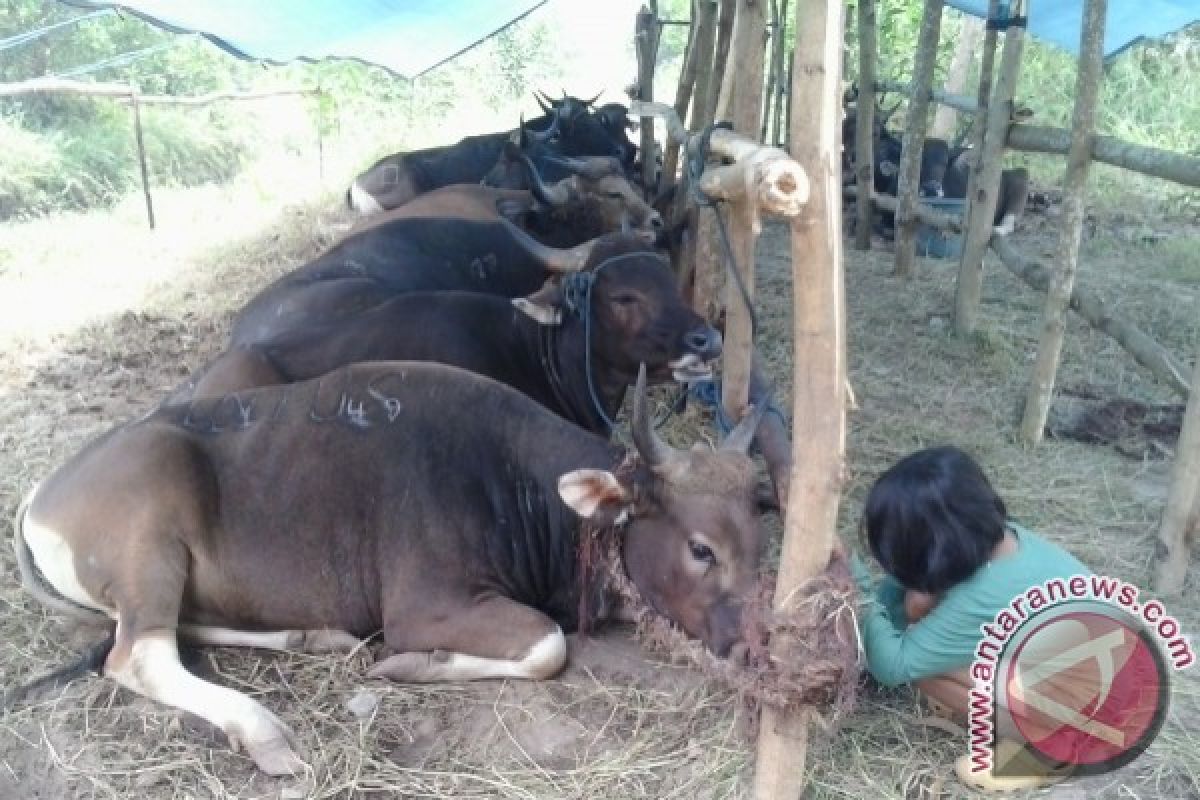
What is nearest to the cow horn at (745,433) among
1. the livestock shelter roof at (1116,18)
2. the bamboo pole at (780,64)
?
the bamboo pole at (780,64)

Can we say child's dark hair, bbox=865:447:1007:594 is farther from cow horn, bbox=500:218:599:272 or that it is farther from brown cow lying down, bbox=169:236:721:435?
cow horn, bbox=500:218:599:272

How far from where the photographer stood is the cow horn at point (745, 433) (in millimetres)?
3770

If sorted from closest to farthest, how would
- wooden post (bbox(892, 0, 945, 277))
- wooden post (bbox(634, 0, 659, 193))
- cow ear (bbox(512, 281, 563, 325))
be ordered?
1. cow ear (bbox(512, 281, 563, 325))
2. wooden post (bbox(892, 0, 945, 277))
3. wooden post (bbox(634, 0, 659, 193))

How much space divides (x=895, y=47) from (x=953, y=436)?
13.1 meters

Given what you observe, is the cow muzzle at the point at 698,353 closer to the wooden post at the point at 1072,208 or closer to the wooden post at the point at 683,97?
the wooden post at the point at 1072,208

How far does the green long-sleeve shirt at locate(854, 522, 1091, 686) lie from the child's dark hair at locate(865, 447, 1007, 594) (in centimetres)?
6

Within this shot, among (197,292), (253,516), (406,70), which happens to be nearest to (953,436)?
(253,516)

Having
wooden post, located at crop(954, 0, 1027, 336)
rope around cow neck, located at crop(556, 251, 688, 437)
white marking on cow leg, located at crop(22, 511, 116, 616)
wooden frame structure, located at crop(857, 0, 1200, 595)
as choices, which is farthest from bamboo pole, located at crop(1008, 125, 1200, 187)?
white marking on cow leg, located at crop(22, 511, 116, 616)

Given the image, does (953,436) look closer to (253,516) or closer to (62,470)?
(253,516)

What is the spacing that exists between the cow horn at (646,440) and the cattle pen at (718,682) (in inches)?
15.2

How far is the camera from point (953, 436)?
5.81 m

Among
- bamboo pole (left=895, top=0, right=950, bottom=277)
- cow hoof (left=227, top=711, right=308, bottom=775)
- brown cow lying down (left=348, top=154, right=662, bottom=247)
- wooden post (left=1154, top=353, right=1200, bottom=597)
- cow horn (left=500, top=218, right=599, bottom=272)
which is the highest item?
bamboo pole (left=895, top=0, right=950, bottom=277)

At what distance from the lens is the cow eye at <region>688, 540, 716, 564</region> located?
11.5 feet

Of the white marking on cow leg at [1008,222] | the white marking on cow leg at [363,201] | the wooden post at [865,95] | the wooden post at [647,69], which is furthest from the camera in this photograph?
the white marking on cow leg at [363,201]
